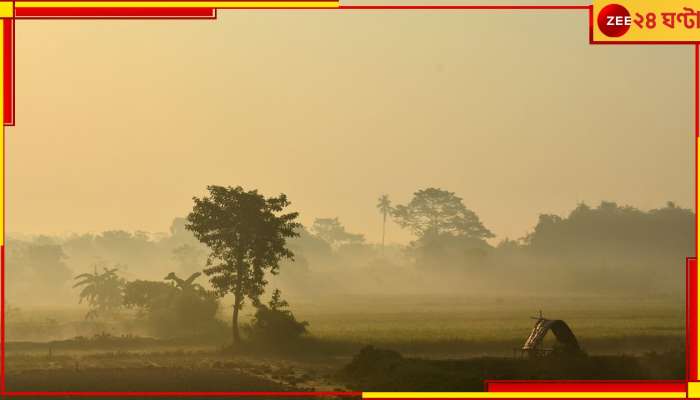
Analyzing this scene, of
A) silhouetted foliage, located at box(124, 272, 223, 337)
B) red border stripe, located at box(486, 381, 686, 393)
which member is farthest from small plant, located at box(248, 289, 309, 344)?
red border stripe, located at box(486, 381, 686, 393)

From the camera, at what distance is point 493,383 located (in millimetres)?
33375

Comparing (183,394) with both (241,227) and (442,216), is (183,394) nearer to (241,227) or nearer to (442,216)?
(241,227)

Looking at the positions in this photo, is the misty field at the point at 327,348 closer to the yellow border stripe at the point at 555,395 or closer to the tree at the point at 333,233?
the yellow border stripe at the point at 555,395

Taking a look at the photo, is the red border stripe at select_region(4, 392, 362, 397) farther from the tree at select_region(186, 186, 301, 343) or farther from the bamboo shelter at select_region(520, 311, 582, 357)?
the tree at select_region(186, 186, 301, 343)

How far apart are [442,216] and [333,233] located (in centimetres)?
4878

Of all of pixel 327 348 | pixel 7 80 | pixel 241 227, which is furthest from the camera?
pixel 241 227

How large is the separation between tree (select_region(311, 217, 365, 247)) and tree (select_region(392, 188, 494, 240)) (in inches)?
1675

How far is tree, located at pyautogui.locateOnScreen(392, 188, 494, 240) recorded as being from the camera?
128 metres

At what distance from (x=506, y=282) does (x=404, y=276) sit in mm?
17807

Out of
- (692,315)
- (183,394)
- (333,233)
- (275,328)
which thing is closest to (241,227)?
(275,328)

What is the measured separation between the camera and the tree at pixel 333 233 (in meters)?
174

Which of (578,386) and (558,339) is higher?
(558,339)

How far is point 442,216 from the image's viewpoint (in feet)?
424

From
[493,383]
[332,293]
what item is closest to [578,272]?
[332,293]
